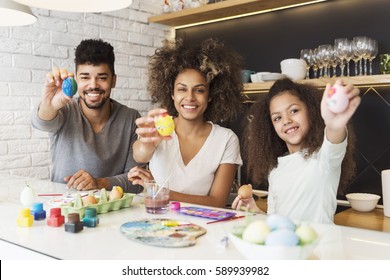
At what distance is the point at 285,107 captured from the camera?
66.3 inches

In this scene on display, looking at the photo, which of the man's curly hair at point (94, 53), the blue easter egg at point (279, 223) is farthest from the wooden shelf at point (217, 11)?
the blue easter egg at point (279, 223)

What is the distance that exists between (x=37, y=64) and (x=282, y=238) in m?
2.43

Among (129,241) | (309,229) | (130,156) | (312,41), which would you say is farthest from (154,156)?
(312,41)

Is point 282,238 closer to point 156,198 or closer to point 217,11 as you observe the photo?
point 156,198

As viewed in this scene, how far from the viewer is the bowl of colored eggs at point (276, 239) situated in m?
0.76

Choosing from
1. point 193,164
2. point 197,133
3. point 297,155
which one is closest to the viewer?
point 297,155

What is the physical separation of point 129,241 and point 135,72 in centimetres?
252

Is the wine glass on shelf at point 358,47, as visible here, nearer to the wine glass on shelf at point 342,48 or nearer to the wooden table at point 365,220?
the wine glass on shelf at point 342,48

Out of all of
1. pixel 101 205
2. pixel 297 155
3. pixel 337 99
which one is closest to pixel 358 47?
pixel 297 155

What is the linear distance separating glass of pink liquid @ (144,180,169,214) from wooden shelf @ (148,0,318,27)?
6.54 feet

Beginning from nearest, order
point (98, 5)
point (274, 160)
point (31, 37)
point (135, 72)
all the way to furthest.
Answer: point (98, 5) → point (274, 160) → point (31, 37) → point (135, 72)

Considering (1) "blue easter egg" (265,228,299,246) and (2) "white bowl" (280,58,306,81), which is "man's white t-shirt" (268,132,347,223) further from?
(2) "white bowl" (280,58,306,81)

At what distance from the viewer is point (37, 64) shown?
9.10 ft

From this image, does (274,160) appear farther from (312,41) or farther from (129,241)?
(312,41)
